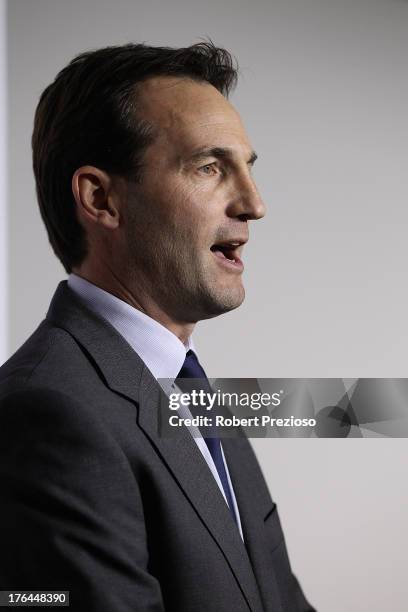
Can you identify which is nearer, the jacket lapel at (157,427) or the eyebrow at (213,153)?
the jacket lapel at (157,427)

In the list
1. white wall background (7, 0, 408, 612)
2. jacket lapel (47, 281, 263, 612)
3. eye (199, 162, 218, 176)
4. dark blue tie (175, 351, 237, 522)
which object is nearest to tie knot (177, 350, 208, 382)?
dark blue tie (175, 351, 237, 522)

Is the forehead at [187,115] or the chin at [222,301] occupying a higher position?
the forehead at [187,115]

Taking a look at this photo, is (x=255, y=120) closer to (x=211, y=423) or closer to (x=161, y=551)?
(x=211, y=423)

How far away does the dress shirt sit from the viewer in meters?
0.99

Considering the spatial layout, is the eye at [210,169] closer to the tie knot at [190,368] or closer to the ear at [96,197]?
the ear at [96,197]

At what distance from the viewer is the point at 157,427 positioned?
89cm

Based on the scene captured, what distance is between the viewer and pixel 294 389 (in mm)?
2396

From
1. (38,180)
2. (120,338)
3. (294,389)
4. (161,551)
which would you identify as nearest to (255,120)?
(294,389)

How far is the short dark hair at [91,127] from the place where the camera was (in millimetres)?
1053

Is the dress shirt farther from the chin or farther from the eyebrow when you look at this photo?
the eyebrow

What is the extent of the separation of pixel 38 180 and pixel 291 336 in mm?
1514

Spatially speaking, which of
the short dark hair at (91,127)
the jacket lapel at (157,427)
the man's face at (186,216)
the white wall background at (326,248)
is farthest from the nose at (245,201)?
the white wall background at (326,248)

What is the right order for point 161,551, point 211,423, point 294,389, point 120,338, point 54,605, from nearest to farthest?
point 54,605 → point 161,551 → point 120,338 → point 211,423 → point 294,389

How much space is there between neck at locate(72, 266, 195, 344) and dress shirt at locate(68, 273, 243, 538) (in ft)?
0.05
